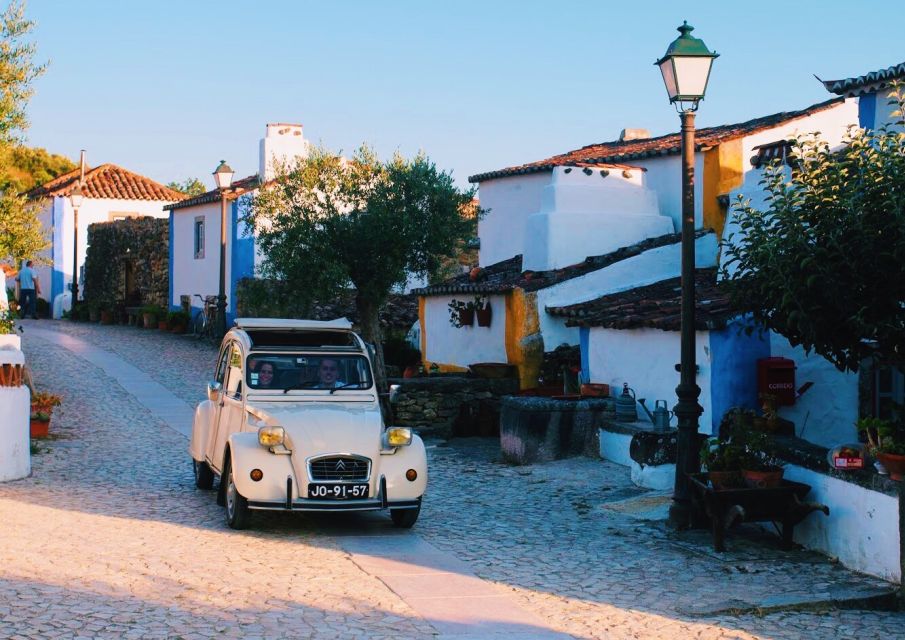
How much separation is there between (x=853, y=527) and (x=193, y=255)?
2603cm

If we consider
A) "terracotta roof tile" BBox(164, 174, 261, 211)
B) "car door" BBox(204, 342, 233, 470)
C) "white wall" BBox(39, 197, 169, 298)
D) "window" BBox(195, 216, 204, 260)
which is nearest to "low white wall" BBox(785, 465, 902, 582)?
"car door" BBox(204, 342, 233, 470)

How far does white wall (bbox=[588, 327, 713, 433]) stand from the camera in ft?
41.4

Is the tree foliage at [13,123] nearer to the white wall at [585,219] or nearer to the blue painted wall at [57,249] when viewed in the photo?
the white wall at [585,219]

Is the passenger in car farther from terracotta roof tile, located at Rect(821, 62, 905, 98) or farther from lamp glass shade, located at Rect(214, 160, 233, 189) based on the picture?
lamp glass shade, located at Rect(214, 160, 233, 189)

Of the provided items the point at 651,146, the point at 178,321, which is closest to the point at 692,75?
the point at 651,146

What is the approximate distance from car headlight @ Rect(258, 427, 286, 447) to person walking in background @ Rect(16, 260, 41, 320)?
2556 centimetres

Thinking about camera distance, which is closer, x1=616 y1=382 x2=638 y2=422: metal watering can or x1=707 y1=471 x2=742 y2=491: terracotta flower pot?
x1=707 y1=471 x2=742 y2=491: terracotta flower pot

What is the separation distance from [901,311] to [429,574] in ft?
13.4

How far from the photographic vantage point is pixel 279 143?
28531mm

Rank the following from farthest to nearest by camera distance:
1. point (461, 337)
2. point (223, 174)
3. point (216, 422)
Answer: point (223, 174) < point (461, 337) < point (216, 422)

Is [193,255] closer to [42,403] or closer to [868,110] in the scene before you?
[42,403]

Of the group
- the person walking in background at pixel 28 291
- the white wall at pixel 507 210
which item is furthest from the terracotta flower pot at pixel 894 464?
the person walking in background at pixel 28 291

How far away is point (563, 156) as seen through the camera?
2528 cm

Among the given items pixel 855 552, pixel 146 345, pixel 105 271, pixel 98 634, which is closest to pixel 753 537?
pixel 855 552
